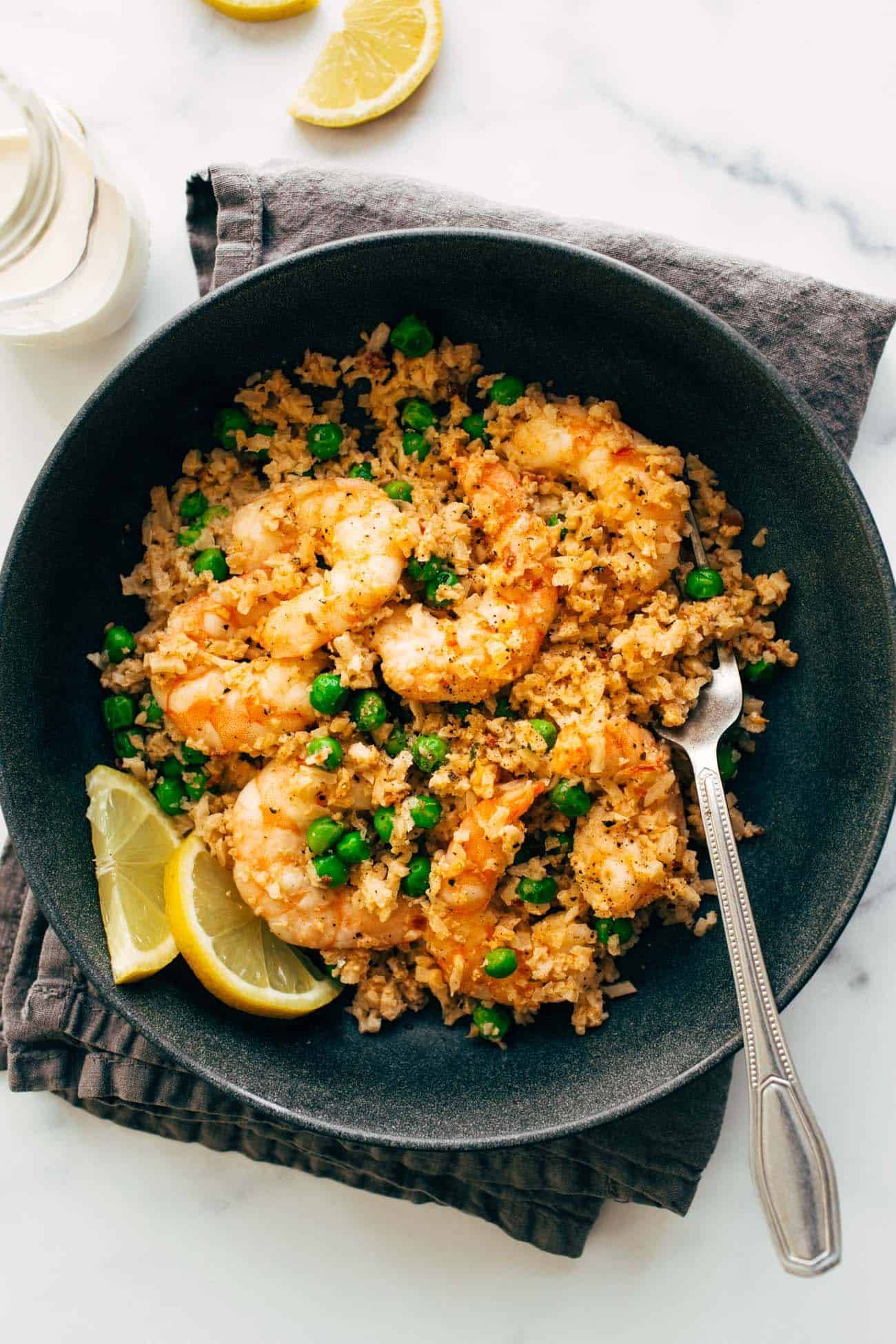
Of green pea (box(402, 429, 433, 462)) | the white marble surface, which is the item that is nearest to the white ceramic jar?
the white marble surface

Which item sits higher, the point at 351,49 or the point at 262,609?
the point at 351,49

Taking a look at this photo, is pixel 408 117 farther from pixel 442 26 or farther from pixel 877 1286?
pixel 877 1286

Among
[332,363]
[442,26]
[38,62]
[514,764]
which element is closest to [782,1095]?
[514,764]

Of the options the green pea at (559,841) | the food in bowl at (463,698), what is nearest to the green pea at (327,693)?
the food in bowl at (463,698)

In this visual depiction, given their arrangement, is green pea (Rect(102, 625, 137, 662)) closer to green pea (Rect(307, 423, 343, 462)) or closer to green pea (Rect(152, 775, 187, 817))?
green pea (Rect(152, 775, 187, 817))

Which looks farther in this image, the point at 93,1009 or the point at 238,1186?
the point at 238,1186

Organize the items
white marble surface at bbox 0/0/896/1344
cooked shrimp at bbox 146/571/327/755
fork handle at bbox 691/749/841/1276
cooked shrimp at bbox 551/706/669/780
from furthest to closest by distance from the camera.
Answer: white marble surface at bbox 0/0/896/1344, cooked shrimp at bbox 146/571/327/755, cooked shrimp at bbox 551/706/669/780, fork handle at bbox 691/749/841/1276

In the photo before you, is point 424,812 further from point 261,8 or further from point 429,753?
point 261,8

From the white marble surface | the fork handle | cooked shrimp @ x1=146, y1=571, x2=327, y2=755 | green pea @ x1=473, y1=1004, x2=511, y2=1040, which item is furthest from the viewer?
the white marble surface
